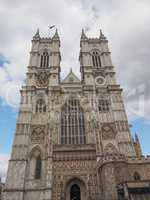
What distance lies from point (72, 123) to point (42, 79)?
32.0ft

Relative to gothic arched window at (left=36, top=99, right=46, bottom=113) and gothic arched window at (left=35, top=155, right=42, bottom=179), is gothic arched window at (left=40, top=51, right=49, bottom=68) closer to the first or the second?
gothic arched window at (left=36, top=99, right=46, bottom=113)

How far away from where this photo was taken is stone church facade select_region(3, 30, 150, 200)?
20.8 metres

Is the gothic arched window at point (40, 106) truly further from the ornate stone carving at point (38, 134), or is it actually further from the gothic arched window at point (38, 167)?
the gothic arched window at point (38, 167)

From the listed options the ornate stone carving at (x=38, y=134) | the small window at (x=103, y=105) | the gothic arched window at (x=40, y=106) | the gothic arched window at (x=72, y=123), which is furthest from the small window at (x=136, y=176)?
the gothic arched window at (x=40, y=106)

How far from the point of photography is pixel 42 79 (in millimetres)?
32156

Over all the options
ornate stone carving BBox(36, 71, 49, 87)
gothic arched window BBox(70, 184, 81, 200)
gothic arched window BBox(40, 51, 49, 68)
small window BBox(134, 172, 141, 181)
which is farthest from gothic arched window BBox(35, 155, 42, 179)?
gothic arched window BBox(40, 51, 49, 68)

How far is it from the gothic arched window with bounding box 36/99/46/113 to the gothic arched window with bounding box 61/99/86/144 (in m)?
2.95

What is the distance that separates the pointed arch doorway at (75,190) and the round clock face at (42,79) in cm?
1591

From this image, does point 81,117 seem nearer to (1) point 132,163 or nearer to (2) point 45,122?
(2) point 45,122

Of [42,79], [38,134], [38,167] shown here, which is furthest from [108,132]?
[42,79]

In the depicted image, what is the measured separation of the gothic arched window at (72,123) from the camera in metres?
25.9

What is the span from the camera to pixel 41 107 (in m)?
28.9

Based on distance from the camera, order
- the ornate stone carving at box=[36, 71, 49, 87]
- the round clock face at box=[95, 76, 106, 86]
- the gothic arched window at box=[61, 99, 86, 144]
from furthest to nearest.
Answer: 1. the round clock face at box=[95, 76, 106, 86]
2. the ornate stone carving at box=[36, 71, 49, 87]
3. the gothic arched window at box=[61, 99, 86, 144]

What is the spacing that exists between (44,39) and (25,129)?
1948 centimetres
